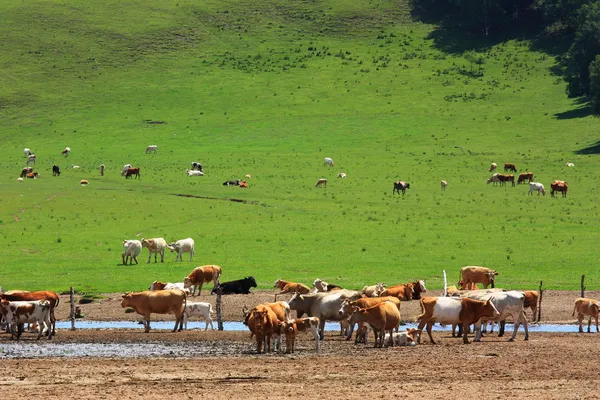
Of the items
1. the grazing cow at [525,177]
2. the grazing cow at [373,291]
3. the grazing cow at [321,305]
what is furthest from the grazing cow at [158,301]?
the grazing cow at [525,177]

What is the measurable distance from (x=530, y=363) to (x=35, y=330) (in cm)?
1488

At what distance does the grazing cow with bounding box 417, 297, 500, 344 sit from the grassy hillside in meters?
11.2

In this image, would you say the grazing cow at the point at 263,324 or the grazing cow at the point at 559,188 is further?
the grazing cow at the point at 559,188

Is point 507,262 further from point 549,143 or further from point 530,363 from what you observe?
point 549,143

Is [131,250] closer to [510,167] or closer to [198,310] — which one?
[198,310]

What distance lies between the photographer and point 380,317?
89.2 feet

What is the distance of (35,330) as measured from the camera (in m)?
31.0

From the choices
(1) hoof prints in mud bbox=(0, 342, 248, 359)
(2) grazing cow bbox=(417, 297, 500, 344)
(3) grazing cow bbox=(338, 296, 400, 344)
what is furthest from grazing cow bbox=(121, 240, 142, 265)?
(2) grazing cow bbox=(417, 297, 500, 344)

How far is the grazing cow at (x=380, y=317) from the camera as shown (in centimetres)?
2720

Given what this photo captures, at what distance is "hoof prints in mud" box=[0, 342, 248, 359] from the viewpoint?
82.9 ft

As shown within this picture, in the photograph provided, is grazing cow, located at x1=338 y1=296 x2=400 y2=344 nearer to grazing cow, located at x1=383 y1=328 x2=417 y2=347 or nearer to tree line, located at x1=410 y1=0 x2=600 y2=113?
grazing cow, located at x1=383 y1=328 x2=417 y2=347

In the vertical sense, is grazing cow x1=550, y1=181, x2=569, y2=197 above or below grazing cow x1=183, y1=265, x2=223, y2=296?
above

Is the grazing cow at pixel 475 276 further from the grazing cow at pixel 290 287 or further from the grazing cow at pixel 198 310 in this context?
the grazing cow at pixel 198 310

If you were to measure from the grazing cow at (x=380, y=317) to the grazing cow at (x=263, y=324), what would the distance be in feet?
7.63
